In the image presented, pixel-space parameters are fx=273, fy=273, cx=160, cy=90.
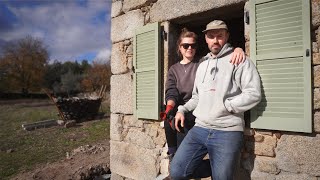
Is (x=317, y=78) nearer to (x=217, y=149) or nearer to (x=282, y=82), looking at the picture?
(x=282, y=82)

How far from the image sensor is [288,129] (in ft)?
8.06

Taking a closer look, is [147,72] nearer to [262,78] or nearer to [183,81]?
[183,81]

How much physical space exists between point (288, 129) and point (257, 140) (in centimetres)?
34

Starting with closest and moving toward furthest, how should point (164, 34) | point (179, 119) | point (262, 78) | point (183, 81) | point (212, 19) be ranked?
point (262, 78) → point (179, 119) → point (183, 81) → point (212, 19) → point (164, 34)

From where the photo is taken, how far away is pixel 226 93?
2428mm

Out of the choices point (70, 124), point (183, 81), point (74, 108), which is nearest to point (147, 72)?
point (183, 81)

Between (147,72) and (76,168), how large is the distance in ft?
9.67

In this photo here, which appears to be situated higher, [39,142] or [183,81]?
[183,81]

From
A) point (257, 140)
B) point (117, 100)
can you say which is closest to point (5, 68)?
point (117, 100)

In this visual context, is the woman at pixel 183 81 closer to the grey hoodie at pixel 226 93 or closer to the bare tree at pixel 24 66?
the grey hoodie at pixel 226 93

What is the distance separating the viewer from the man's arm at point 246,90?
233cm

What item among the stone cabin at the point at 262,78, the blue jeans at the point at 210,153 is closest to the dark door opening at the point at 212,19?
the stone cabin at the point at 262,78

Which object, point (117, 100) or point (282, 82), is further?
point (117, 100)

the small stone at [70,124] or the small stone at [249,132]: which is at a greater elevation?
the small stone at [249,132]
